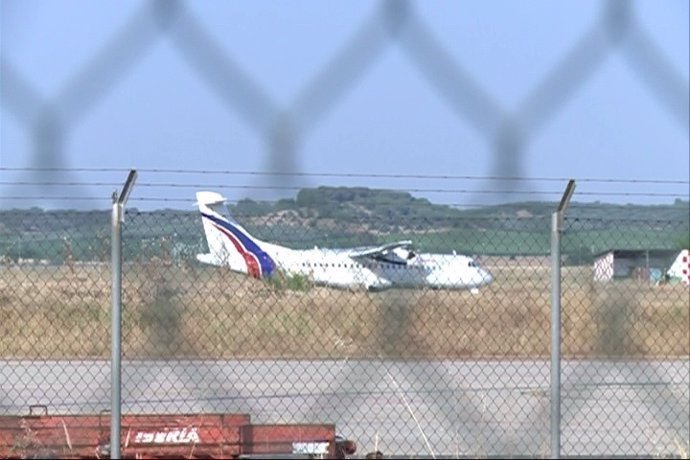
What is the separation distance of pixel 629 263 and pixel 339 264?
2.07 meters

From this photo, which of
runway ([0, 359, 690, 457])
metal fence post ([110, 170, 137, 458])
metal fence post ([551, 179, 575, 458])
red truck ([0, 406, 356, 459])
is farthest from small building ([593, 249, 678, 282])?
metal fence post ([110, 170, 137, 458])

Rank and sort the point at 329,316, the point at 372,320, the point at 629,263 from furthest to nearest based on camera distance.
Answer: the point at 372,320 → the point at 329,316 → the point at 629,263

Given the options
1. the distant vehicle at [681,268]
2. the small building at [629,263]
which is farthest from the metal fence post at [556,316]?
the distant vehicle at [681,268]

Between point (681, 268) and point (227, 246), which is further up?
point (227, 246)

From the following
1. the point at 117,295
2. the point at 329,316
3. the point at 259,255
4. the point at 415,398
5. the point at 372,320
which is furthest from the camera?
the point at 415,398

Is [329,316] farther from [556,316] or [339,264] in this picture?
[556,316]

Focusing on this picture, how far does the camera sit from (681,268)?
8727mm

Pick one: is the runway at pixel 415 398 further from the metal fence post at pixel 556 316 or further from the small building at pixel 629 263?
the metal fence post at pixel 556 316

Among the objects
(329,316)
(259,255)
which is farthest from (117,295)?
(329,316)

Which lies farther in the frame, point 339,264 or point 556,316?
point 339,264

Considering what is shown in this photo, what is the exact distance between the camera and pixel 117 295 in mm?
5758

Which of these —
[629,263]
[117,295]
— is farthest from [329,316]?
[117,295]

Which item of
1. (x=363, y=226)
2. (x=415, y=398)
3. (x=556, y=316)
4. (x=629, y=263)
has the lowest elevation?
(x=556, y=316)

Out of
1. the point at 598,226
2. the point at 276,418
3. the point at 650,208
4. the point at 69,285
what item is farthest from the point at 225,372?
the point at 650,208
